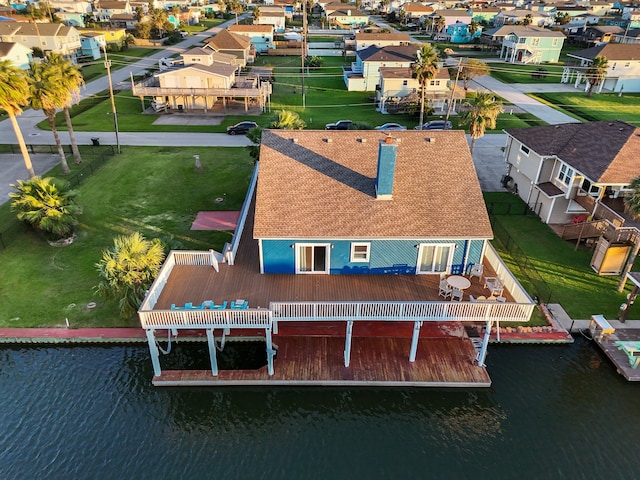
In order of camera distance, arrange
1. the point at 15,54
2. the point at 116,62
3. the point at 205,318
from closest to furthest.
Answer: the point at 205,318
the point at 15,54
the point at 116,62

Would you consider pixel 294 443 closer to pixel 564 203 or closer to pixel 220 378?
pixel 220 378

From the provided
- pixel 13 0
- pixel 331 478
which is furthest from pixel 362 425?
pixel 13 0

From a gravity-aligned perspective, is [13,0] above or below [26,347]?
above

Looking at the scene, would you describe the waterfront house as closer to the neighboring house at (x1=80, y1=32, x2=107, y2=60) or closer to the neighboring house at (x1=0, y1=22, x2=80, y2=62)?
the neighboring house at (x1=0, y1=22, x2=80, y2=62)

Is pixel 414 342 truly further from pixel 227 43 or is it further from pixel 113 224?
pixel 227 43

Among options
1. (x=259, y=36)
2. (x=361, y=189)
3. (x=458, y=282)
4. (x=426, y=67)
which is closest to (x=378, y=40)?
(x=259, y=36)

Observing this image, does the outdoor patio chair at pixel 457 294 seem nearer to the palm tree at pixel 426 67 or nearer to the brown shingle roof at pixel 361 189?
the brown shingle roof at pixel 361 189

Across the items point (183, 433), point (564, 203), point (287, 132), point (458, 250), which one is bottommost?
point (183, 433)
